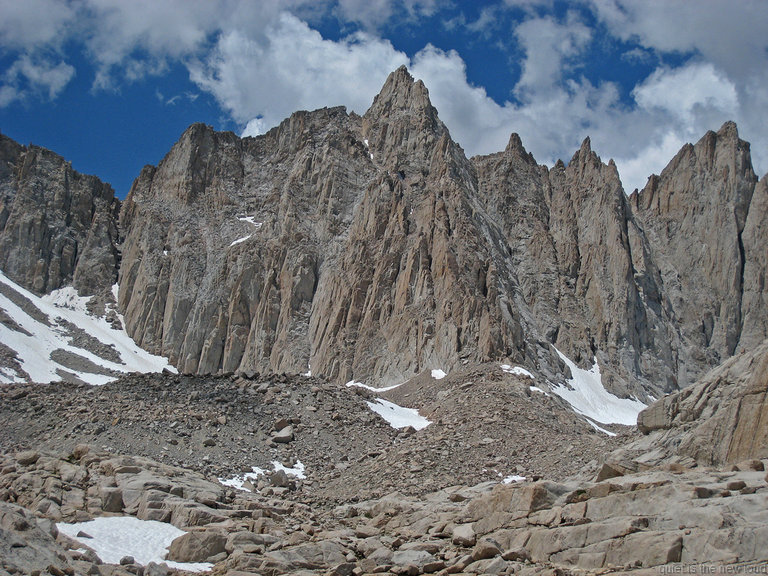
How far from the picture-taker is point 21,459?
2234 centimetres

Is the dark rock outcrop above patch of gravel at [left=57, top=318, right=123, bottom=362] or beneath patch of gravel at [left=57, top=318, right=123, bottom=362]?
above

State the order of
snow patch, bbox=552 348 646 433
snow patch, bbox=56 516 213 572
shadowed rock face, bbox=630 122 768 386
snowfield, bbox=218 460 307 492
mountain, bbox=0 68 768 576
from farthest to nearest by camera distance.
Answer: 1. shadowed rock face, bbox=630 122 768 386
2. snow patch, bbox=552 348 646 433
3. snowfield, bbox=218 460 307 492
4. snow patch, bbox=56 516 213 572
5. mountain, bbox=0 68 768 576

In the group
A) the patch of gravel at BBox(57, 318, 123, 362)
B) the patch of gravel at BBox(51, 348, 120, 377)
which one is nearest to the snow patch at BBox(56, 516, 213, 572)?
the patch of gravel at BBox(51, 348, 120, 377)

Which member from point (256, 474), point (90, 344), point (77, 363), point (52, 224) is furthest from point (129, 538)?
point (52, 224)

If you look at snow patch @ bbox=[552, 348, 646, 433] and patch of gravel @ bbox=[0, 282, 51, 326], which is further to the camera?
patch of gravel @ bbox=[0, 282, 51, 326]

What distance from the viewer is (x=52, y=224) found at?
104 metres

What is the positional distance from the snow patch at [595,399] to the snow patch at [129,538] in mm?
42707

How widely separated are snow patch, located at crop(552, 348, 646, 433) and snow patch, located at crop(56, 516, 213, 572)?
42707 millimetres

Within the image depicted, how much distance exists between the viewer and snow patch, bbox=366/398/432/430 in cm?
3831

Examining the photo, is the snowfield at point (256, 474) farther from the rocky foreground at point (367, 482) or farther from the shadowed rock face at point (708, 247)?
the shadowed rock face at point (708, 247)

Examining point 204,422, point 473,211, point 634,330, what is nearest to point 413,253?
point 473,211

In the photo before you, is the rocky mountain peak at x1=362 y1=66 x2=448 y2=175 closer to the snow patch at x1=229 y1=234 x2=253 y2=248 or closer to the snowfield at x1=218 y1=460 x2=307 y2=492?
the snow patch at x1=229 y1=234 x2=253 y2=248

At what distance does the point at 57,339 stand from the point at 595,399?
189 feet

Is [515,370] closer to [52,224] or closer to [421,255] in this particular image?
[421,255]
